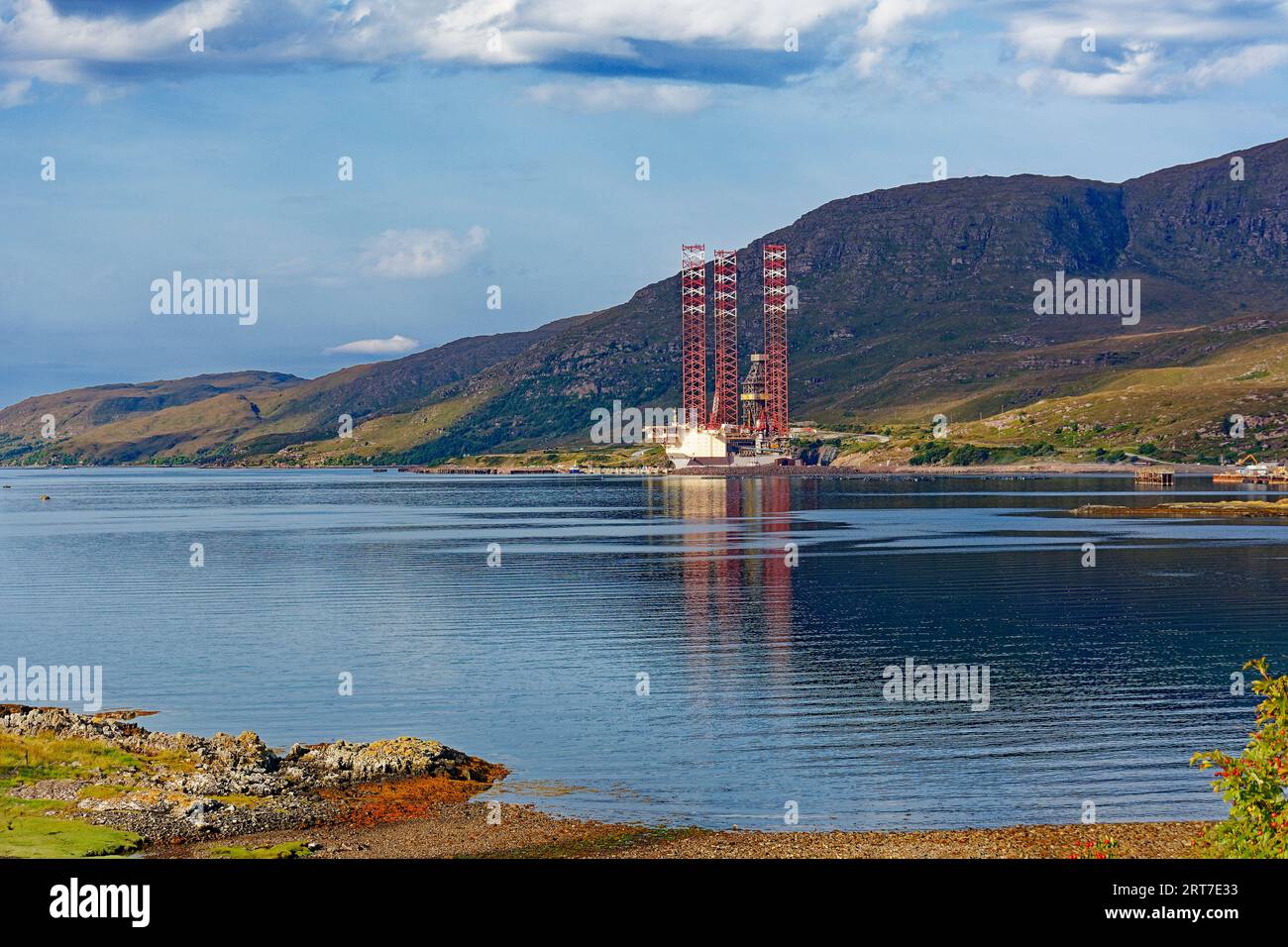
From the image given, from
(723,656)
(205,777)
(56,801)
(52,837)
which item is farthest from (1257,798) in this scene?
(723,656)

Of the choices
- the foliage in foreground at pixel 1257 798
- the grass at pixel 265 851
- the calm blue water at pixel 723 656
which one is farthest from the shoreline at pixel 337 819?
the foliage in foreground at pixel 1257 798

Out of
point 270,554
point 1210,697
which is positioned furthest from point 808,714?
point 270,554

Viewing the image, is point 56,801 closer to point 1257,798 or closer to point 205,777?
point 205,777

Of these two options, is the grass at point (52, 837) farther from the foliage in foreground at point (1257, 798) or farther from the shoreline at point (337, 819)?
the foliage in foreground at point (1257, 798)

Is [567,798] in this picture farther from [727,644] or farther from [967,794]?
[727,644]

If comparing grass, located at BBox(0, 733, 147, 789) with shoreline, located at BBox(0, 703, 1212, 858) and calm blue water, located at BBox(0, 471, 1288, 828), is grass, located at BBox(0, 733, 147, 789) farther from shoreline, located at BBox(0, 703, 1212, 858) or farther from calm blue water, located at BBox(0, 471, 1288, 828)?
calm blue water, located at BBox(0, 471, 1288, 828)
